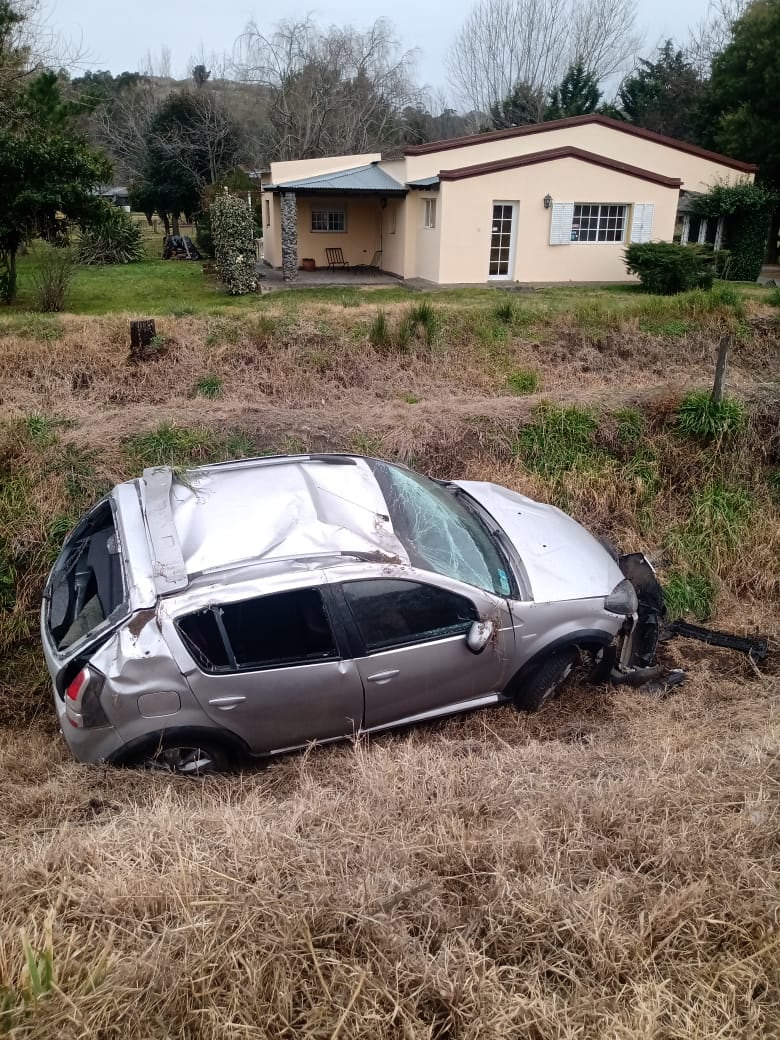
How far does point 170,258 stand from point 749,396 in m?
21.5

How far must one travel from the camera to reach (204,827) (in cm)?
310

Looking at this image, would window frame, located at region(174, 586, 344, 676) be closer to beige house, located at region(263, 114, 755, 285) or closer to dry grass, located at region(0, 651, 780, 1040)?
dry grass, located at region(0, 651, 780, 1040)

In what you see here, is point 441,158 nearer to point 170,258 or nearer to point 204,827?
point 170,258

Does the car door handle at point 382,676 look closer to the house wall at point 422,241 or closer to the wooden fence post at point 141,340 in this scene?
the wooden fence post at point 141,340

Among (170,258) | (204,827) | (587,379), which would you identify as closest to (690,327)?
(587,379)

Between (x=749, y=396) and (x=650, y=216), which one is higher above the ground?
(x=650, y=216)

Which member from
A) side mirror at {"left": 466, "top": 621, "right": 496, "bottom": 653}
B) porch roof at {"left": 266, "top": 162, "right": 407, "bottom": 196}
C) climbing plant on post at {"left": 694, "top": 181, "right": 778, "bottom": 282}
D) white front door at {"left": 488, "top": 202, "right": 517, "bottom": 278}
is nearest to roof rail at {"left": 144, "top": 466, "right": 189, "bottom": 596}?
side mirror at {"left": 466, "top": 621, "right": 496, "bottom": 653}

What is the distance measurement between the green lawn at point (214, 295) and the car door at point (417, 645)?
920cm

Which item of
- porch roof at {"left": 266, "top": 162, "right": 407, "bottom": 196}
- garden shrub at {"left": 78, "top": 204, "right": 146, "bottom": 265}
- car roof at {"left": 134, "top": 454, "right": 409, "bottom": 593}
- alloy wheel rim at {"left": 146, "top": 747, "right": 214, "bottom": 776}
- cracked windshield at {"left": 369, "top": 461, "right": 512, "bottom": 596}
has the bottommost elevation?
alloy wheel rim at {"left": 146, "top": 747, "right": 214, "bottom": 776}

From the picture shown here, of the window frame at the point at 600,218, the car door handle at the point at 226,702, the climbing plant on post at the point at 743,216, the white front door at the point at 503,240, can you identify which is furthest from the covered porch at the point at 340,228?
the car door handle at the point at 226,702

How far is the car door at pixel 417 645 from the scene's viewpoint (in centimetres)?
423

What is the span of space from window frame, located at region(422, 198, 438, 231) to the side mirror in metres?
16.4

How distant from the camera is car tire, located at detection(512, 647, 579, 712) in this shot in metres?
4.78

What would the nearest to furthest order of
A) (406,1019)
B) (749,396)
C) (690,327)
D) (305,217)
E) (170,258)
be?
(406,1019), (749,396), (690,327), (305,217), (170,258)
